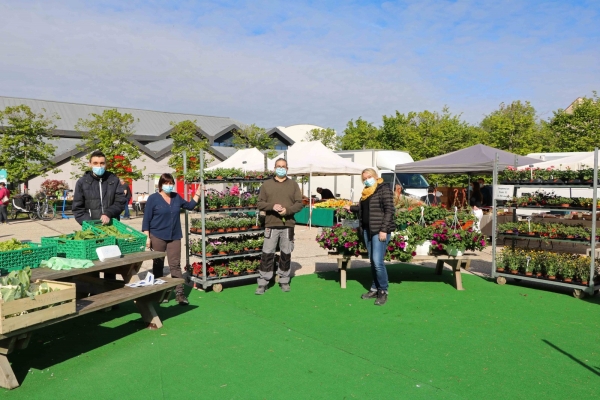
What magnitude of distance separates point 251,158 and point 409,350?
1504 cm

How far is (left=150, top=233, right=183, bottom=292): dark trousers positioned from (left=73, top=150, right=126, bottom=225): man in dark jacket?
62cm

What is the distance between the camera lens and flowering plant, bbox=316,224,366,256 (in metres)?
7.26

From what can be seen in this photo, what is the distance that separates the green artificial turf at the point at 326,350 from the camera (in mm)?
3859

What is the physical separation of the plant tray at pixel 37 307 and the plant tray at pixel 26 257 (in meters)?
0.34

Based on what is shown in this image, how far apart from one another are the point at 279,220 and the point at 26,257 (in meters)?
3.43

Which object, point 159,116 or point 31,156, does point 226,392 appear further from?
point 159,116

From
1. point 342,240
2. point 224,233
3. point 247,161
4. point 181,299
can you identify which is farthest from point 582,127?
point 181,299

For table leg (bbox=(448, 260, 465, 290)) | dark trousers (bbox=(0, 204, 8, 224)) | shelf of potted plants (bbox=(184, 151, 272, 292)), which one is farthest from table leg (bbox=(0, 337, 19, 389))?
dark trousers (bbox=(0, 204, 8, 224))

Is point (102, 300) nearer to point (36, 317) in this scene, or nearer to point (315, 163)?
point (36, 317)

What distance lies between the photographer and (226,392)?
12.4 ft

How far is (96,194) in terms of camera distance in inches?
233

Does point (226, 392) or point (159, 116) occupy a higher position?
point (159, 116)

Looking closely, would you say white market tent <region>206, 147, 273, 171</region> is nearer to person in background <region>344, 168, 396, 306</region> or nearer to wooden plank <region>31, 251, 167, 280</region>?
person in background <region>344, 168, 396, 306</region>

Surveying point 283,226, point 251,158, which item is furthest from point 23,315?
point 251,158
